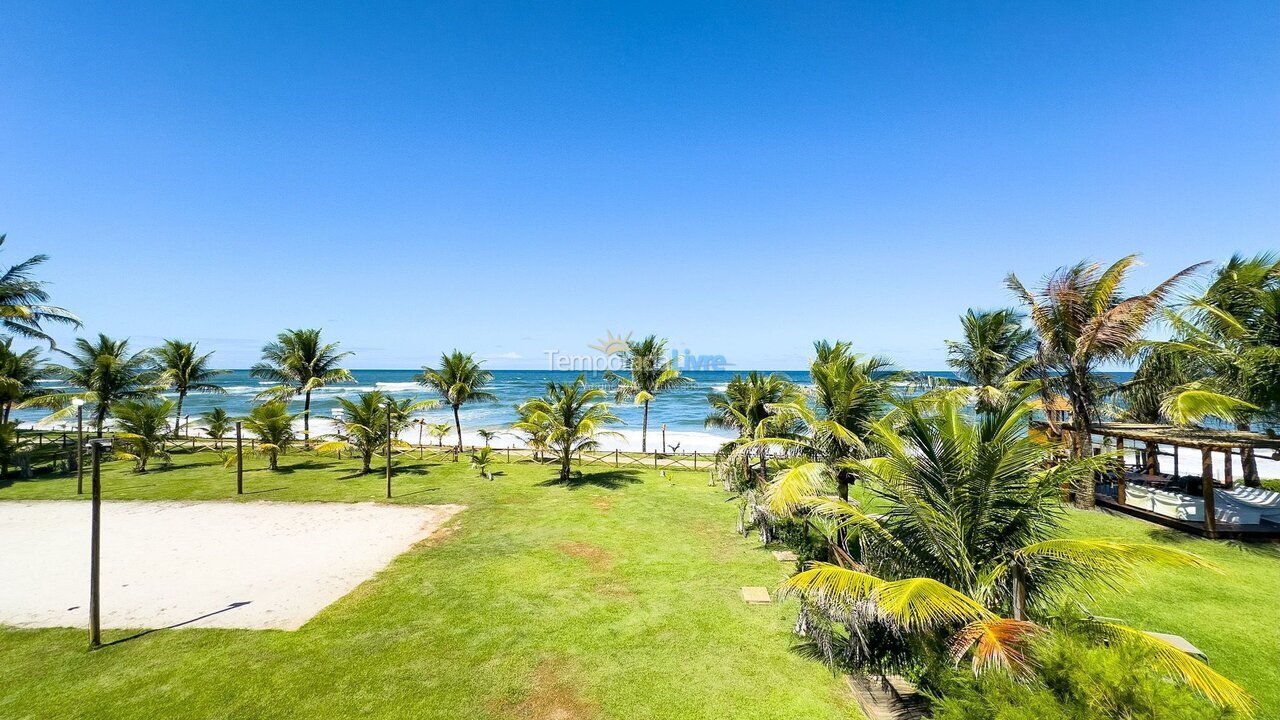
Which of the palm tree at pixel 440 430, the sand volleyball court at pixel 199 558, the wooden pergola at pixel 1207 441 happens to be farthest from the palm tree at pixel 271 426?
the wooden pergola at pixel 1207 441

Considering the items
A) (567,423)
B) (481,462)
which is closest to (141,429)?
(481,462)

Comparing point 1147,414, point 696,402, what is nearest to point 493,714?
point 1147,414

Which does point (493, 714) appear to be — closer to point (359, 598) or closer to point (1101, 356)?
point (359, 598)

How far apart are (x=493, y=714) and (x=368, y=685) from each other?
185 centimetres

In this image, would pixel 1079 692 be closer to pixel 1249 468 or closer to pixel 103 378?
pixel 1249 468

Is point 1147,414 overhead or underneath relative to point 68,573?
overhead

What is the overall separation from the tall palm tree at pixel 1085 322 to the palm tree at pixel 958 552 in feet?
34.3

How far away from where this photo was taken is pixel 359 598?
8.73m

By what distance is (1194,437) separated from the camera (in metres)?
11.8

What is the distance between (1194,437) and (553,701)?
1600 cm

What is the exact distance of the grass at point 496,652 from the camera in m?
5.86

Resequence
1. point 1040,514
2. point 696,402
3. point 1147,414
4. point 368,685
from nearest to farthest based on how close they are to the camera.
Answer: point 1040,514 → point 368,685 → point 1147,414 → point 696,402

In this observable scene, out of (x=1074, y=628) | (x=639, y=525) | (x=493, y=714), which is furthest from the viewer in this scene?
(x=639, y=525)

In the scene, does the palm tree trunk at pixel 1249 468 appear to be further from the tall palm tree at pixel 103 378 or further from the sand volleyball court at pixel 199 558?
the tall palm tree at pixel 103 378
